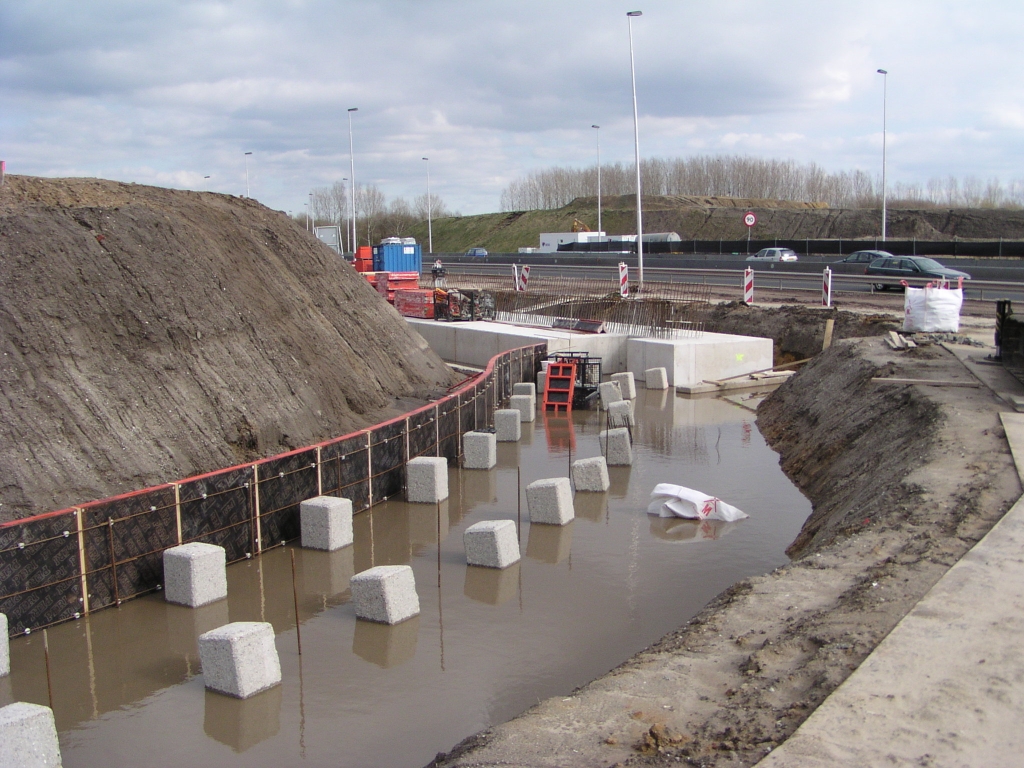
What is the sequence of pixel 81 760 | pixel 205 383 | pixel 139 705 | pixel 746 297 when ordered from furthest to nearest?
pixel 746 297
pixel 205 383
pixel 139 705
pixel 81 760

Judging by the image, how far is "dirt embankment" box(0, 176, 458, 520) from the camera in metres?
12.5

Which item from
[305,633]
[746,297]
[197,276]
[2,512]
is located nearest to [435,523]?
A: [305,633]

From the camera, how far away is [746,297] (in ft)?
105

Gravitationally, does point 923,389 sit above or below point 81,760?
above

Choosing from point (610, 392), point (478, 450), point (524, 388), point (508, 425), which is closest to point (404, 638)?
point (478, 450)

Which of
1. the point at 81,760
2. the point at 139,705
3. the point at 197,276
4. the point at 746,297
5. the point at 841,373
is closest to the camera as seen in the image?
the point at 81,760

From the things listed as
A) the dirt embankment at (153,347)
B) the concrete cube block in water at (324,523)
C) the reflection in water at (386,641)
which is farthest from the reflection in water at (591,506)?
the dirt embankment at (153,347)

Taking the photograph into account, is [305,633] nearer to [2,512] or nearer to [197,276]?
[2,512]

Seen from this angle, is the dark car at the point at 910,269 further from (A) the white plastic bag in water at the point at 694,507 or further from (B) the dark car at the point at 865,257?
(A) the white plastic bag in water at the point at 694,507

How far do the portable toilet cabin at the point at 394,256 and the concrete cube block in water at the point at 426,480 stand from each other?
2484cm

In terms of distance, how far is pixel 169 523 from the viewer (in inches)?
426

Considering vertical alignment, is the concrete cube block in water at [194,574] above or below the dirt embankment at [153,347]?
below

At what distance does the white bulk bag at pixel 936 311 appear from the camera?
72.5ft

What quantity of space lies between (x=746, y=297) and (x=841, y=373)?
41.4ft
